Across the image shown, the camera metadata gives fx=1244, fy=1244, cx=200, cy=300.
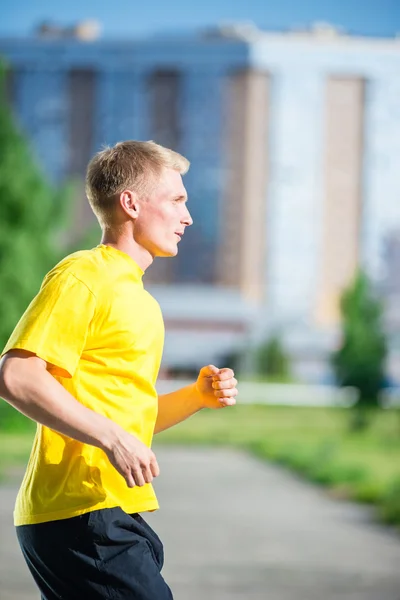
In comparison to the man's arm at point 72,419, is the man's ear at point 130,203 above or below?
above

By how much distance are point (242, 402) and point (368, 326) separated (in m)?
6.49

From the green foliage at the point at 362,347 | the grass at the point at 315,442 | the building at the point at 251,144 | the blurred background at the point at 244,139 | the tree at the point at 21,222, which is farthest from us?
the building at the point at 251,144

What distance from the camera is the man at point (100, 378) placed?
1554 mm

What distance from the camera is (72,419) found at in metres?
1.49

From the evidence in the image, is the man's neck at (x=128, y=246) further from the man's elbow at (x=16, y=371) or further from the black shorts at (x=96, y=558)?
the black shorts at (x=96, y=558)

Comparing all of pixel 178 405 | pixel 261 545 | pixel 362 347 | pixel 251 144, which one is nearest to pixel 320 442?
pixel 362 347

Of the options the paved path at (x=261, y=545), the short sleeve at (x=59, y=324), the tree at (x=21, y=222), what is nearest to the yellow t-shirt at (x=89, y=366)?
the short sleeve at (x=59, y=324)

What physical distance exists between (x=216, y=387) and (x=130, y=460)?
1.08 ft

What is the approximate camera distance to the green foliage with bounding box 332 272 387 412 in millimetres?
15234

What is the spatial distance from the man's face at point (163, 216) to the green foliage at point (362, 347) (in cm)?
1345

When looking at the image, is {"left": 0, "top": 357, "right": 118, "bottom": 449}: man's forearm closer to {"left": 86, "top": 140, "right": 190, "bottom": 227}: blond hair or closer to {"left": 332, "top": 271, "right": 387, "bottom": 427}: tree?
{"left": 86, "top": 140, "right": 190, "bottom": 227}: blond hair

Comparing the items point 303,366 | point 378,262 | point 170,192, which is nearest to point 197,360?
point 303,366

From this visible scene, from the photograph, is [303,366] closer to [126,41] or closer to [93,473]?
[126,41]

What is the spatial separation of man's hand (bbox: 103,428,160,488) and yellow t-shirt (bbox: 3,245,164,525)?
12cm
